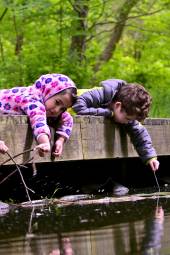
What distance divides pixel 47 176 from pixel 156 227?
287 cm

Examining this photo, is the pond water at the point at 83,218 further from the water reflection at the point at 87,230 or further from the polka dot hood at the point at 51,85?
the polka dot hood at the point at 51,85

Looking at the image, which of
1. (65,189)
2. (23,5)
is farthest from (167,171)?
(23,5)

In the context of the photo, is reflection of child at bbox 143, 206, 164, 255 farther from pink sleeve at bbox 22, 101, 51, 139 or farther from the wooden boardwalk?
the wooden boardwalk

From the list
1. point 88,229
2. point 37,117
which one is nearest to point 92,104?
point 37,117

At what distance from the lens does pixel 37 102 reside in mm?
4742

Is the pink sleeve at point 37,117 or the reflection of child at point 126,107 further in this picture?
the reflection of child at point 126,107

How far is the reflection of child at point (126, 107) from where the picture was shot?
5.61m

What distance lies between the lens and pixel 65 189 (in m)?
6.09

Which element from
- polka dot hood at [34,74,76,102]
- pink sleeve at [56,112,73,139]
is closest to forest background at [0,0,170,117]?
pink sleeve at [56,112,73,139]

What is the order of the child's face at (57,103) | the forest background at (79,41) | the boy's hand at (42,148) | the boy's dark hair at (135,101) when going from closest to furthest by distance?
the boy's hand at (42,148) < the child's face at (57,103) < the boy's dark hair at (135,101) < the forest background at (79,41)

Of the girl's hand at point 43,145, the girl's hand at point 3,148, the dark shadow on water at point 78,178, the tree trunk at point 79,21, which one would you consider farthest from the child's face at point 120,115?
the tree trunk at point 79,21

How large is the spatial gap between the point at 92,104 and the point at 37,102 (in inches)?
48.3

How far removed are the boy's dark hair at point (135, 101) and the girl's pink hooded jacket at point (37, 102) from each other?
0.74 meters

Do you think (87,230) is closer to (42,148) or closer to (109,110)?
(42,148)
